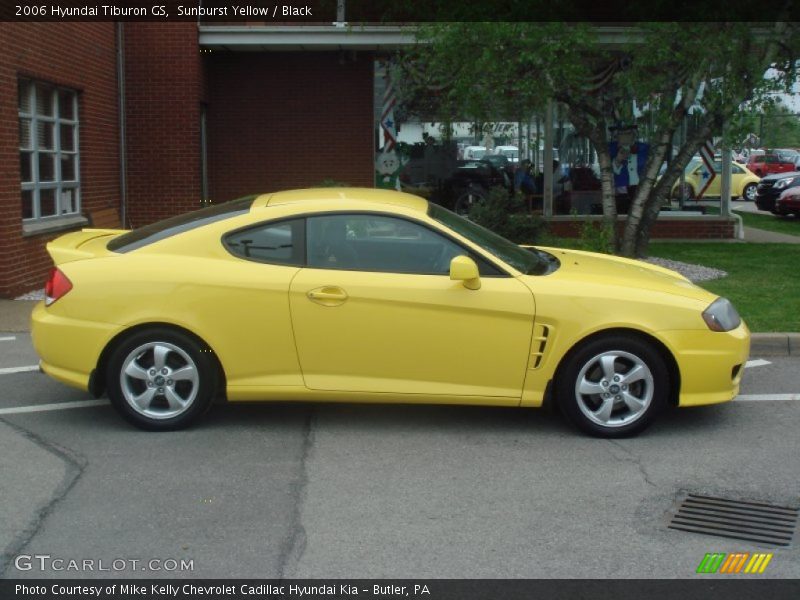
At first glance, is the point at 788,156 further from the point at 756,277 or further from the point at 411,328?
the point at 411,328

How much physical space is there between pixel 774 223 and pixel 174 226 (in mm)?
19557

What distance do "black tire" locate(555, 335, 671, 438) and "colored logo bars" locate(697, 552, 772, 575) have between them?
1.69 m

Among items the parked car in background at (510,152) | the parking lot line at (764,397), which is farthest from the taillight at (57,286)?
the parked car in background at (510,152)

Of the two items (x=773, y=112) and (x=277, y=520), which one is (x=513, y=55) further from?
(x=277, y=520)

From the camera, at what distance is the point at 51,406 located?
7.14 m

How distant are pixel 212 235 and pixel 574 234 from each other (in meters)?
11.4

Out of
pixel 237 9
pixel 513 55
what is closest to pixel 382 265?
pixel 513 55

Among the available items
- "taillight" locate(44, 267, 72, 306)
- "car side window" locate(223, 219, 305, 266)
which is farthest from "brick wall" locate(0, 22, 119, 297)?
"car side window" locate(223, 219, 305, 266)

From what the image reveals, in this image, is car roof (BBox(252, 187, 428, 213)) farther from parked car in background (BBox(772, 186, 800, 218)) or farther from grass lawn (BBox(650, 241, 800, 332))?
parked car in background (BBox(772, 186, 800, 218))

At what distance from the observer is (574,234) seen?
17234 millimetres

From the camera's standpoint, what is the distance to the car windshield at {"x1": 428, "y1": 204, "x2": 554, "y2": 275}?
665cm

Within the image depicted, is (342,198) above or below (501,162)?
below

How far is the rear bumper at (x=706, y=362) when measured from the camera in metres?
6.34

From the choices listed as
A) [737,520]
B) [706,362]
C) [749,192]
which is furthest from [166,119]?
[749,192]
